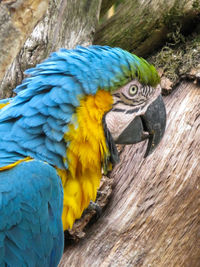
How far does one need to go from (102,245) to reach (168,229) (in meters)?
0.45

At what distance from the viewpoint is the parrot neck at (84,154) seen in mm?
2549

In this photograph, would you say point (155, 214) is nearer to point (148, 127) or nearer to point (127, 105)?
point (148, 127)

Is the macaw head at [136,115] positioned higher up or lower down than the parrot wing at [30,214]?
higher up

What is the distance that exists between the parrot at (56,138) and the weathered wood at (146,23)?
3.61 feet

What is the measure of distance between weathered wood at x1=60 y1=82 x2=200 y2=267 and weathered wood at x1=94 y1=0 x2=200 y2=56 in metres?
0.87

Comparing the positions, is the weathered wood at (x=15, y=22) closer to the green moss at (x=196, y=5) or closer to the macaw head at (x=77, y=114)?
the macaw head at (x=77, y=114)

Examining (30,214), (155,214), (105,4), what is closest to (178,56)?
(105,4)

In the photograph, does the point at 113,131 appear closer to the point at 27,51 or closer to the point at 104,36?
the point at 27,51

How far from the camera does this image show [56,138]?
2521mm

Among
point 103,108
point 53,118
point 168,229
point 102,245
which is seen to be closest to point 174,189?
point 168,229

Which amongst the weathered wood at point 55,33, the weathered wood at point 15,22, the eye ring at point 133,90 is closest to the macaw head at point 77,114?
the eye ring at point 133,90

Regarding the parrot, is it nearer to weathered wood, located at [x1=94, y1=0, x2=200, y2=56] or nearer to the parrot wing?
the parrot wing

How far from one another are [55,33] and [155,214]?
1.46m

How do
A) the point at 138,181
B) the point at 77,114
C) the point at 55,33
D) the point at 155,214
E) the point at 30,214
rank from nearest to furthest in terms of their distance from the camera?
the point at 30,214
the point at 77,114
the point at 155,214
the point at 138,181
the point at 55,33
